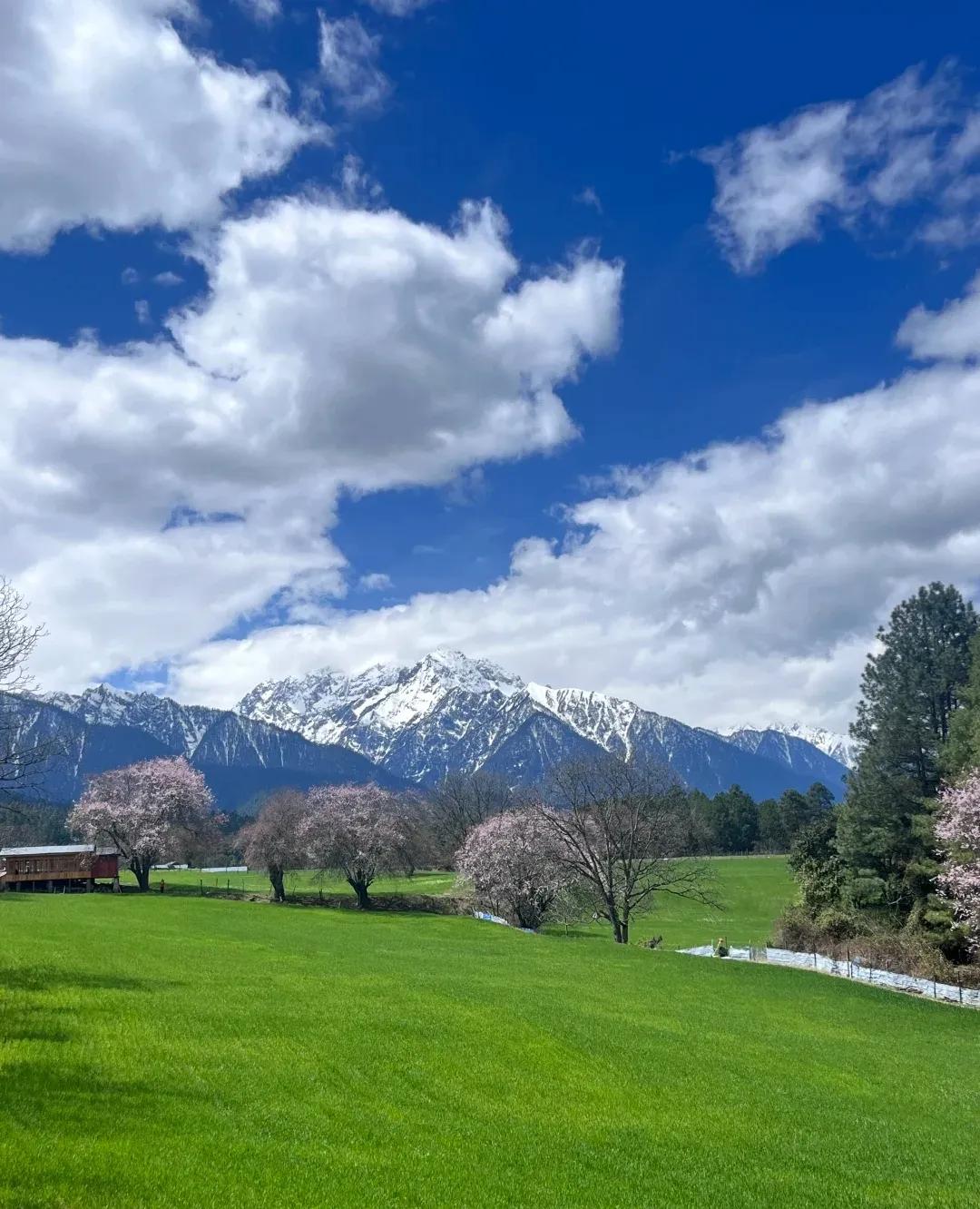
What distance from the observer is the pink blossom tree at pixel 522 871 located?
76.3m

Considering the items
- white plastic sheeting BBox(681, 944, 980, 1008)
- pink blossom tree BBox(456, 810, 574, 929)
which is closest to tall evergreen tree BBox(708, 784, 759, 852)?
pink blossom tree BBox(456, 810, 574, 929)

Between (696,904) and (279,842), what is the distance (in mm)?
53159

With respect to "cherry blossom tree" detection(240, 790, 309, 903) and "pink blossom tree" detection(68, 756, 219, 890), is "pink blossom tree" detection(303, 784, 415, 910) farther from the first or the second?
"pink blossom tree" detection(68, 756, 219, 890)

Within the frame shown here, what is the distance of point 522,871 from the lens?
77688 mm

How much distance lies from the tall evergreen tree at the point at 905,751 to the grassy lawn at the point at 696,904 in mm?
18206

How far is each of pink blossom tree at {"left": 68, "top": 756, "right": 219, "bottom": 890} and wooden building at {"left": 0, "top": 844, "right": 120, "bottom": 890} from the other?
11.3 feet

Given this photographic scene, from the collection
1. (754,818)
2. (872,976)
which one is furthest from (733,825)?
(872,976)

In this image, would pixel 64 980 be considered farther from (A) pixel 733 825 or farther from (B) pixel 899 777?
(A) pixel 733 825

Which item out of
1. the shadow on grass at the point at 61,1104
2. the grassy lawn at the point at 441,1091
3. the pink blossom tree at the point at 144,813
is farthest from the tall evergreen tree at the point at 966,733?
the pink blossom tree at the point at 144,813

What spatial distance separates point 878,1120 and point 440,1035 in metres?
10.9

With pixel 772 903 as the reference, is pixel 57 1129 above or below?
above

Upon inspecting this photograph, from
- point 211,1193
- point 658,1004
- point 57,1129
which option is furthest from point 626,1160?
point 658,1004

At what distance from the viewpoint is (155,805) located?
93.1 meters

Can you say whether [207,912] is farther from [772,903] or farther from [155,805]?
[772,903]
